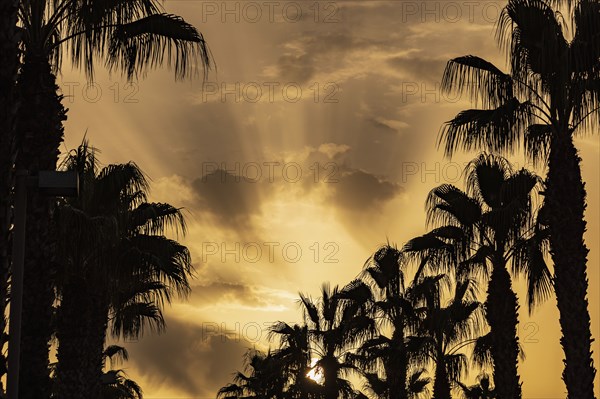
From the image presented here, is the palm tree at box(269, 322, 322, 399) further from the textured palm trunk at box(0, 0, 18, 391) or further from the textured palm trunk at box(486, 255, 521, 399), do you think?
the textured palm trunk at box(0, 0, 18, 391)

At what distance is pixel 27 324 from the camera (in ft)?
48.0

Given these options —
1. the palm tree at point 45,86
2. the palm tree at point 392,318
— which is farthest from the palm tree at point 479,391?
the palm tree at point 45,86

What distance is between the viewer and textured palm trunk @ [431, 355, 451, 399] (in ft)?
103

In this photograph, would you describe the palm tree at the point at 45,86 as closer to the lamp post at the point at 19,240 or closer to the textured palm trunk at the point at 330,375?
the lamp post at the point at 19,240

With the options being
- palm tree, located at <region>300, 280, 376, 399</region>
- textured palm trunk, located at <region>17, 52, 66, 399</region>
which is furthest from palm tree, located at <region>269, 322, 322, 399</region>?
textured palm trunk, located at <region>17, 52, 66, 399</region>

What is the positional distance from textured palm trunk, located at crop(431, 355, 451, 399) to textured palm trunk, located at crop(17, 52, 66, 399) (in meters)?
19.6

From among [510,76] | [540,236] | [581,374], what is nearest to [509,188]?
[540,236]

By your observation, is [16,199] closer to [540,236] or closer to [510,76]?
[510,76]

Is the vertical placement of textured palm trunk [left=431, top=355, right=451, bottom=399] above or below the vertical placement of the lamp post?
above

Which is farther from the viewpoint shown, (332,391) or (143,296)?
(332,391)

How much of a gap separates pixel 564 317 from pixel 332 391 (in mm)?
16634

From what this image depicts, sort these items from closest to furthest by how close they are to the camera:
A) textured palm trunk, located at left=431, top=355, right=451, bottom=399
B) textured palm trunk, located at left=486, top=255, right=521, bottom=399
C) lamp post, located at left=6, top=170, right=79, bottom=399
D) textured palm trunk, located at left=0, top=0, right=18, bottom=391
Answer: textured palm trunk, located at left=0, top=0, right=18, bottom=391
lamp post, located at left=6, top=170, right=79, bottom=399
textured palm trunk, located at left=486, top=255, right=521, bottom=399
textured palm trunk, located at left=431, top=355, right=451, bottom=399

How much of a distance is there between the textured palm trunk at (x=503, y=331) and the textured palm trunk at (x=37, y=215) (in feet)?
48.4

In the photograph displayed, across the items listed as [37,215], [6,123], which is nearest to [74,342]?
[37,215]
